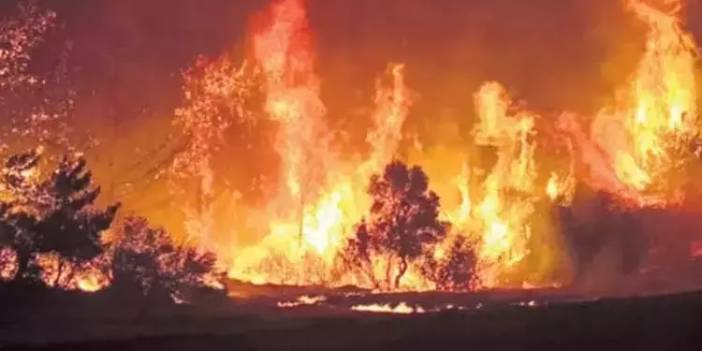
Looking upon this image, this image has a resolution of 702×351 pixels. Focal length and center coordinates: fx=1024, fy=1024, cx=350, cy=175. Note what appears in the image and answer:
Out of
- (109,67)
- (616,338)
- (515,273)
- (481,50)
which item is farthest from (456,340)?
(109,67)

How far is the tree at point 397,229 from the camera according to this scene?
1877 centimetres

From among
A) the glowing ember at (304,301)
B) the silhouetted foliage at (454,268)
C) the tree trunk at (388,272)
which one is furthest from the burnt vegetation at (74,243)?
the silhouetted foliage at (454,268)

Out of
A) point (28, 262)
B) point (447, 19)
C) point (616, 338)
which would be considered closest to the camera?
point (616, 338)

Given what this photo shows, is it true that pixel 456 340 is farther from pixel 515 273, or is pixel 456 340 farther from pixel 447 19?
pixel 447 19

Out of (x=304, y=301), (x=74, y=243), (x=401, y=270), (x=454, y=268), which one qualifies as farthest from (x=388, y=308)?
(x=74, y=243)

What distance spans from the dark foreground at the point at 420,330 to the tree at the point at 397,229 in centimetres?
210

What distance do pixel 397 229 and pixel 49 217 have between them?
6.12 metres

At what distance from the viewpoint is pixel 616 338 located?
14203 millimetres

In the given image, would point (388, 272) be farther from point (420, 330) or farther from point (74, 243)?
point (74, 243)

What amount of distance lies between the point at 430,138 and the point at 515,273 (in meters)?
3.17

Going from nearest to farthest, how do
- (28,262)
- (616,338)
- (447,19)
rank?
(616,338)
(28,262)
(447,19)

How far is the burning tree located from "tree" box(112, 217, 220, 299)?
0.49 meters

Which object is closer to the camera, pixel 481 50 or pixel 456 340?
pixel 456 340

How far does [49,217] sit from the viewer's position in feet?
57.0
